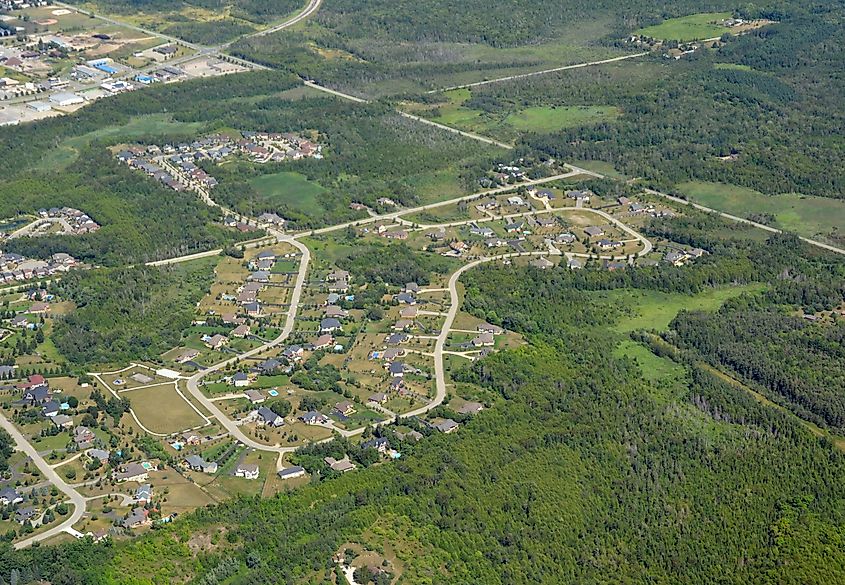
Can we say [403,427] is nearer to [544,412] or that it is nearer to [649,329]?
[544,412]

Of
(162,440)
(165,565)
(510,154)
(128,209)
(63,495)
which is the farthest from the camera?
(510,154)

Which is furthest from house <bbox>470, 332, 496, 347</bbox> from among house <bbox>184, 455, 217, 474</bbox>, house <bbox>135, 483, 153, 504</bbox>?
house <bbox>135, 483, 153, 504</bbox>

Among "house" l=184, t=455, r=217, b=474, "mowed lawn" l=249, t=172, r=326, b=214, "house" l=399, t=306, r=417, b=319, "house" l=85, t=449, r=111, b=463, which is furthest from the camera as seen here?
"mowed lawn" l=249, t=172, r=326, b=214

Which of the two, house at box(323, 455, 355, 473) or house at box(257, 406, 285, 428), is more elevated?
house at box(323, 455, 355, 473)

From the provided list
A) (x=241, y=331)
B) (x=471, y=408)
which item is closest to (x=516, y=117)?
(x=241, y=331)

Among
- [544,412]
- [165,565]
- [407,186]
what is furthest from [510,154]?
[165,565]

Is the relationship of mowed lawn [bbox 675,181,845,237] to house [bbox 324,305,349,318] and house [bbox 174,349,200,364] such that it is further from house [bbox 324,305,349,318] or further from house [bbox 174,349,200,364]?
house [bbox 174,349,200,364]
